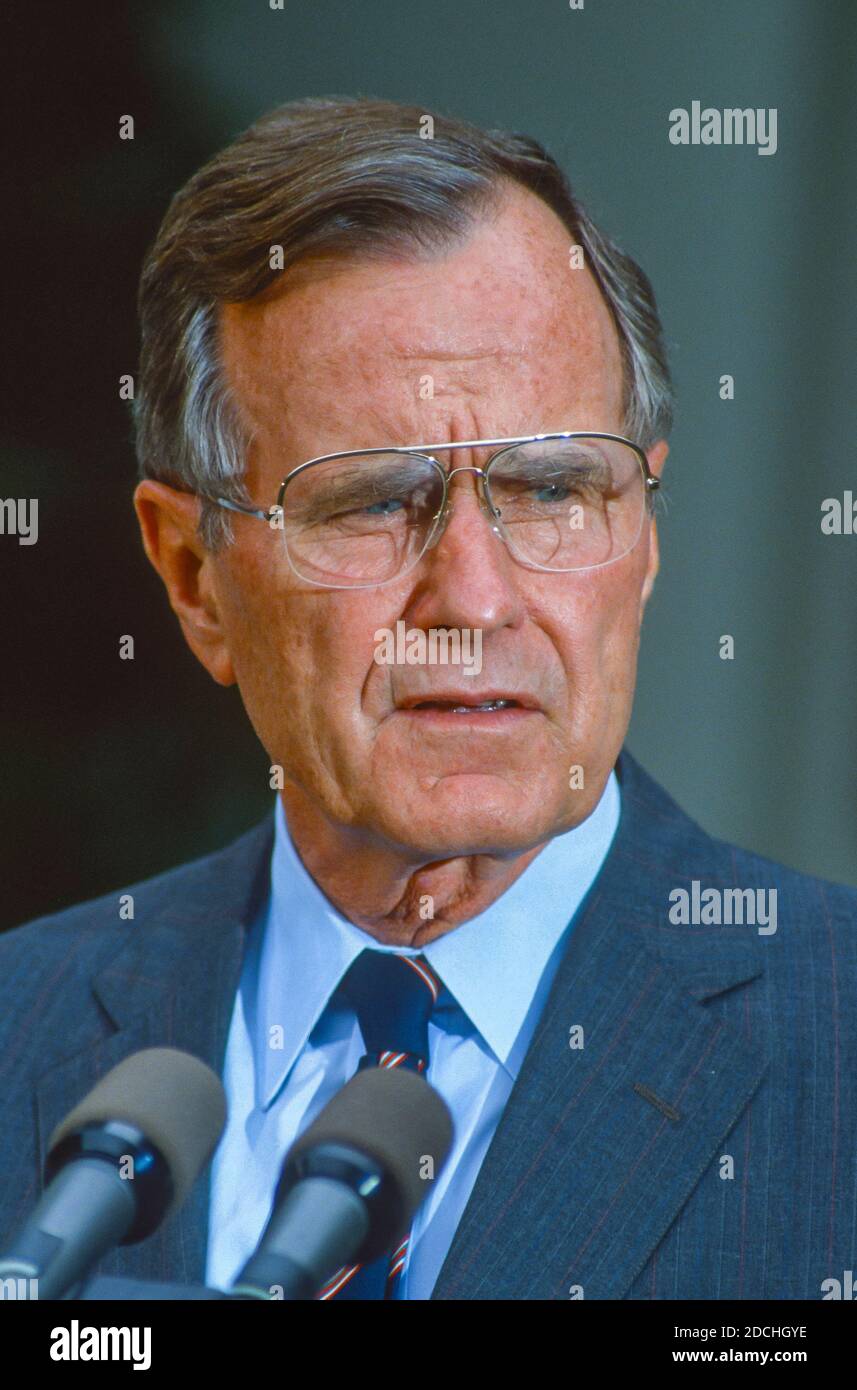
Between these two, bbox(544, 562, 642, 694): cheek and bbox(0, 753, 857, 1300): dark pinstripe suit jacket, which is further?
bbox(544, 562, 642, 694): cheek

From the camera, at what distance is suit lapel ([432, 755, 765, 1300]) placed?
1389 mm

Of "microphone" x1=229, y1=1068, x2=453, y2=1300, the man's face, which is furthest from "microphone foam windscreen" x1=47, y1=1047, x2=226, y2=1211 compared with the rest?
the man's face

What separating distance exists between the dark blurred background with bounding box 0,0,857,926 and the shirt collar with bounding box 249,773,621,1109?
0.23 metres

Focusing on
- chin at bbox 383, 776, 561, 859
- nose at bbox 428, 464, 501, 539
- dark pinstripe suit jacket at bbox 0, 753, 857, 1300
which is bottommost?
dark pinstripe suit jacket at bbox 0, 753, 857, 1300

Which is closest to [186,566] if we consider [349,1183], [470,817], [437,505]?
[437,505]

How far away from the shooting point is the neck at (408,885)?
156 cm

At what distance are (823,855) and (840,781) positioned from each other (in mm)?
88

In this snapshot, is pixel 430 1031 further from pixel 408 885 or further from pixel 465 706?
pixel 465 706

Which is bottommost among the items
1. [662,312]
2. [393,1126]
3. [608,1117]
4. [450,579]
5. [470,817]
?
[608,1117]

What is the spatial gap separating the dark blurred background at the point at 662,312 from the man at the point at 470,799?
0.36 feet

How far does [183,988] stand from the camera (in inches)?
65.1

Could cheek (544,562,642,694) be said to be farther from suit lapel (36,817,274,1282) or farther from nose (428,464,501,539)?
suit lapel (36,817,274,1282)

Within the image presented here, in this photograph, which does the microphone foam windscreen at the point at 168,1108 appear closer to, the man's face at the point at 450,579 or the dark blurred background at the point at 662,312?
the man's face at the point at 450,579

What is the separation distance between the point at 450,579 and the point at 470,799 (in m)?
0.22
